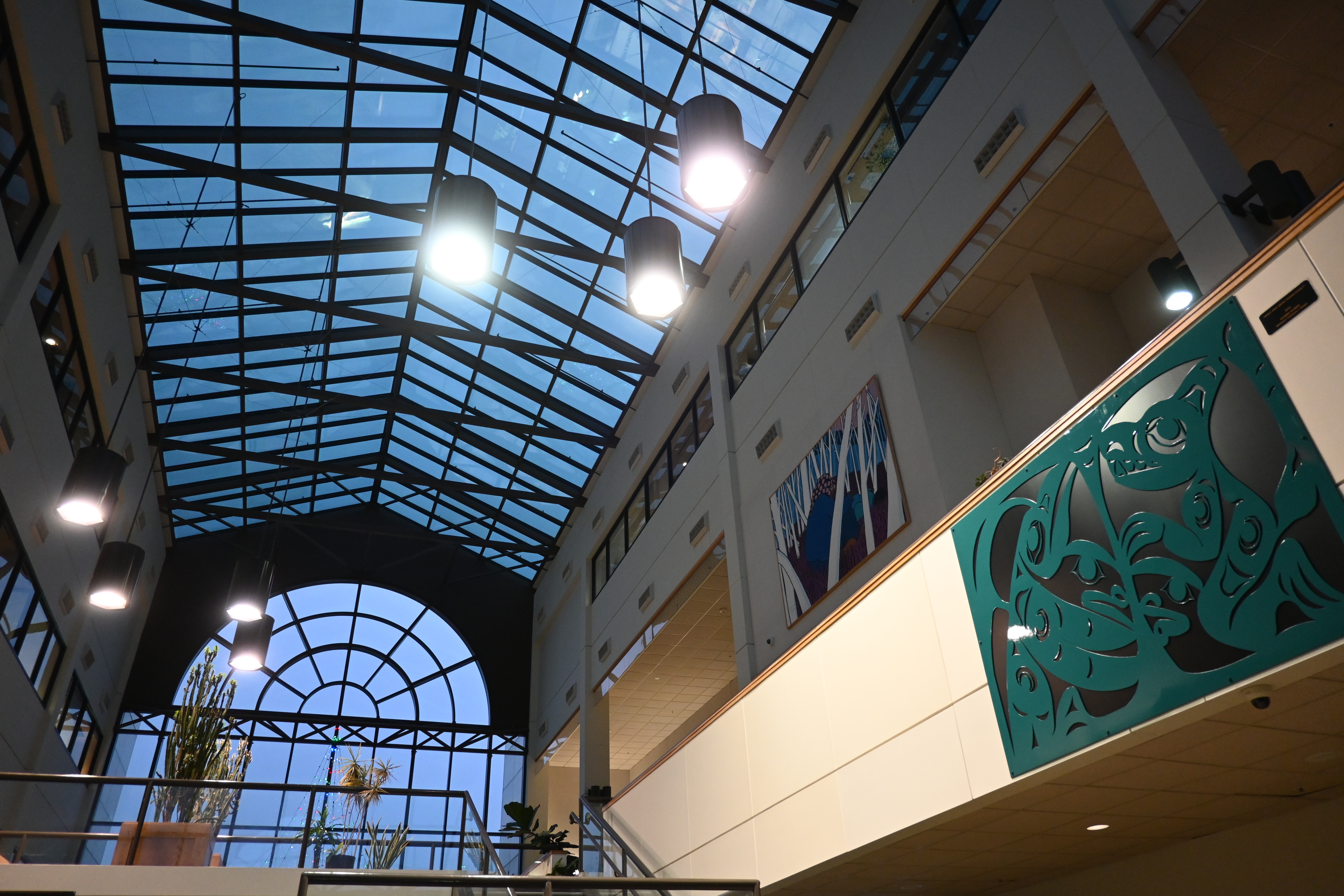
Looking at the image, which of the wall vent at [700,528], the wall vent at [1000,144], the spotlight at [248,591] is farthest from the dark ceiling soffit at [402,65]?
the spotlight at [248,591]

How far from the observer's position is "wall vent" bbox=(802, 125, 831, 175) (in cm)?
972

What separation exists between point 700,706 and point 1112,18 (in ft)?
43.4

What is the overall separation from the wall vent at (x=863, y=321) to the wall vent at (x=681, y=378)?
4632 mm

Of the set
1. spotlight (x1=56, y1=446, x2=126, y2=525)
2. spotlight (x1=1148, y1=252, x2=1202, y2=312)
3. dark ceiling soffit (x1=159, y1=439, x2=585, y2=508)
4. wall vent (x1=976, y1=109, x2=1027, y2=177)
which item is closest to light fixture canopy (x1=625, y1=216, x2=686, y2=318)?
wall vent (x1=976, y1=109, x2=1027, y2=177)

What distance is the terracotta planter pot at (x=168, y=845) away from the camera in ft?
27.1

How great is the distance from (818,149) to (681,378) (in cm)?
453

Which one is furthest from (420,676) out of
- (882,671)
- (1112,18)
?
(1112,18)

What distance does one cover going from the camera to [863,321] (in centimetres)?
844

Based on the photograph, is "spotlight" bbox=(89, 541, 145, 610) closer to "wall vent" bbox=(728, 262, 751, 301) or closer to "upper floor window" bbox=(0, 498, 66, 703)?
"upper floor window" bbox=(0, 498, 66, 703)

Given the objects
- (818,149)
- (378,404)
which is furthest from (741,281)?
(378,404)

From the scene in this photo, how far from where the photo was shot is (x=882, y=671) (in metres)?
6.28

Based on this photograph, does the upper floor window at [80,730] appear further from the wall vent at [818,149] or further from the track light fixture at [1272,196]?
the track light fixture at [1272,196]

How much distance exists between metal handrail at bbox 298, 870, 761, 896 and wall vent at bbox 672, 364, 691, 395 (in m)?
8.62

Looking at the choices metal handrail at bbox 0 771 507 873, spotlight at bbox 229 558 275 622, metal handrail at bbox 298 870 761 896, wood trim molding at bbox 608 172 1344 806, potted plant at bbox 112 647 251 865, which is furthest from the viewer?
spotlight at bbox 229 558 275 622
